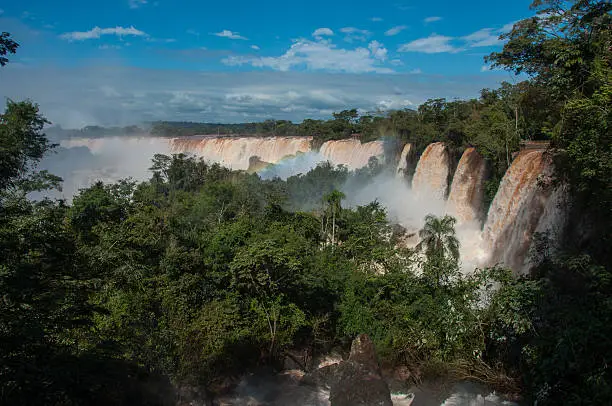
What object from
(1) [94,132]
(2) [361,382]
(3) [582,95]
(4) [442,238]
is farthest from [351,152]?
(1) [94,132]

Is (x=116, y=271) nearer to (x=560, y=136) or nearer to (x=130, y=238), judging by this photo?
(x=130, y=238)

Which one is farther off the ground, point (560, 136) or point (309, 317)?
point (560, 136)

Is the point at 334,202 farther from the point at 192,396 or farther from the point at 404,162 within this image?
the point at 192,396

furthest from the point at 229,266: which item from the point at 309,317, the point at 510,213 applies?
the point at 510,213

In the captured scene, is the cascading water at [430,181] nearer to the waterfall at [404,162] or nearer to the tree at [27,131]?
the waterfall at [404,162]

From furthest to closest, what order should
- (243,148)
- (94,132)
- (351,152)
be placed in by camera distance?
(94,132), (243,148), (351,152)

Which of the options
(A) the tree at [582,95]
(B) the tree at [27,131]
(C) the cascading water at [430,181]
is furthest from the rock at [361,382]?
(B) the tree at [27,131]
